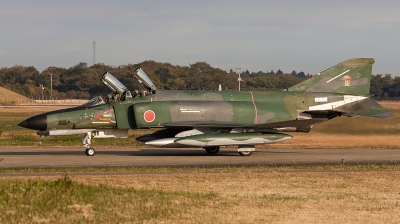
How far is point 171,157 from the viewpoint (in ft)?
79.5

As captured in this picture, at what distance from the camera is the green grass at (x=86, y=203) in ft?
36.2

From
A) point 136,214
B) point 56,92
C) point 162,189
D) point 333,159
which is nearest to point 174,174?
point 162,189

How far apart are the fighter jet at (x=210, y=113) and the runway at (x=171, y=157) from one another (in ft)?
2.39

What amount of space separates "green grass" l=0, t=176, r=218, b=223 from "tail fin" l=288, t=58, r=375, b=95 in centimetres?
1442

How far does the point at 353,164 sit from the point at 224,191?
8.31 meters

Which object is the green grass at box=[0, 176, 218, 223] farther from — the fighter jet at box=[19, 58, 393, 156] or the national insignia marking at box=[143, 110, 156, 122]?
the national insignia marking at box=[143, 110, 156, 122]

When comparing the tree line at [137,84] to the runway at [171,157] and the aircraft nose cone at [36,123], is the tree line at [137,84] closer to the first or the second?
the runway at [171,157]

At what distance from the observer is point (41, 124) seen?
23531 mm

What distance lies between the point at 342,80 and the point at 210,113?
21.9ft

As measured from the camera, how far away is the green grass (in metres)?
11.0

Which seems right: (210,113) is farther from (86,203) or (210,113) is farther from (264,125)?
(86,203)

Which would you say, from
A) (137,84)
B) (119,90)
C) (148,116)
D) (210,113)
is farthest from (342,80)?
(137,84)

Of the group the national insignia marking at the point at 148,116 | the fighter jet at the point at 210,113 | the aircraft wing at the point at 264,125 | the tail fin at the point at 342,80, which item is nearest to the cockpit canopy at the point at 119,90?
the fighter jet at the point at 210,113

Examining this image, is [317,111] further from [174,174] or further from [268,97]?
[174,174]
